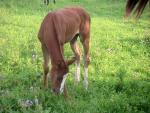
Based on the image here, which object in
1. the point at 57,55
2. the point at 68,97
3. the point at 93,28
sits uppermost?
the point at 57,55

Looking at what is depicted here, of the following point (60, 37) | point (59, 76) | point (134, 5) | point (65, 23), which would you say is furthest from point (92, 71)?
point (134, 5)

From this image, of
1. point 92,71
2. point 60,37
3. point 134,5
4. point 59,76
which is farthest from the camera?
point 92,71

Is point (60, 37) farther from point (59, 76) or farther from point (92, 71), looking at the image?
point (92, 71)

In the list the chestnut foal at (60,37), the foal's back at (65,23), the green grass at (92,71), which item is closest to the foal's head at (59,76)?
the chestnut foal at (60,37)

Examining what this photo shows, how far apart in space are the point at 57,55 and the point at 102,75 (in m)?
2.43

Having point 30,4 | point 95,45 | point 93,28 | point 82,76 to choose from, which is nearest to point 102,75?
point 82,76

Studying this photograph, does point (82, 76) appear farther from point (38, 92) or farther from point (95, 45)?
point (95, 45)

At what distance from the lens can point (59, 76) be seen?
583 centimetres

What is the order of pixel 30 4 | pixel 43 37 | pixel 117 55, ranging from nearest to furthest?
pixel 43 37
pixel 117 55
pixel 30 4

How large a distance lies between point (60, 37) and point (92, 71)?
208 centimetres

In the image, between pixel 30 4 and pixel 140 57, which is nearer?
pixel 140 57

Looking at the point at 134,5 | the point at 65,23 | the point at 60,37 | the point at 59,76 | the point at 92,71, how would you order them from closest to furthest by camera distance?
the point at 134,5, the point at 59,76, the point at 60,37, the point at 65,23, the point at 92,71

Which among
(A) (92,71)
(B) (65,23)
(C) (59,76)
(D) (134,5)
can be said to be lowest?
(A) (92,71)

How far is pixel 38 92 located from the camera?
254 inches
